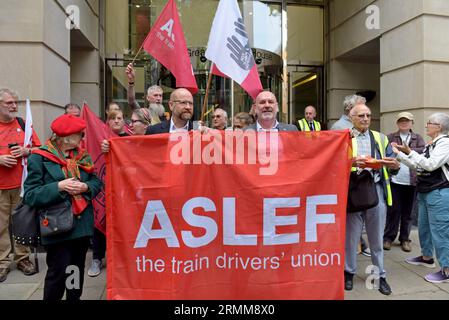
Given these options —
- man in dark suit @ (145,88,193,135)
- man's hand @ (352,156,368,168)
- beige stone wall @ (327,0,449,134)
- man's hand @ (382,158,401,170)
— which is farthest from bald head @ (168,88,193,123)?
beige stone wall @ (327,0,449,134)

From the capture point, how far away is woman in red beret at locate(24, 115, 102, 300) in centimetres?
315

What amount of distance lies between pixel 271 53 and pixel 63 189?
942 centimetres

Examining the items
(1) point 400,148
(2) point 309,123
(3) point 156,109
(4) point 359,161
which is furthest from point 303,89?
(4) point 359,161

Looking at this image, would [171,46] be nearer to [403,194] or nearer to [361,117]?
[361,117]

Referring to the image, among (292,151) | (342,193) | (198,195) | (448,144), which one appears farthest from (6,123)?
(448,144)

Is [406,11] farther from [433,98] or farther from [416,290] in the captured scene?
[416,290]

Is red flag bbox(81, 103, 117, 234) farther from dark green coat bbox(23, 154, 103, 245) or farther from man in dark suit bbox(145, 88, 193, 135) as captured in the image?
dark green coat bbox(23, 154, 103, 245)

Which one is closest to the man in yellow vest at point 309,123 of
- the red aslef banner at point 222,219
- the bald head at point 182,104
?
the bald head at point 182,104

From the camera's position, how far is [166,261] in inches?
133

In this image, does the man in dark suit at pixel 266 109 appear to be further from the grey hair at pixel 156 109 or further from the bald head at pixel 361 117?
the grey hair at pixel 156 109

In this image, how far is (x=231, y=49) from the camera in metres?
4.04

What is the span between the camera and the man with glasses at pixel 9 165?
4.53 meters

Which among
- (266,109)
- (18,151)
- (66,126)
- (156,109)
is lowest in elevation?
(18,151)

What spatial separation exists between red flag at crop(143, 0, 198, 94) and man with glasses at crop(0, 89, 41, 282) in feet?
5.56
